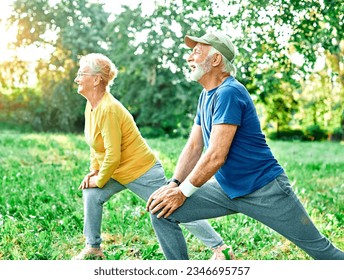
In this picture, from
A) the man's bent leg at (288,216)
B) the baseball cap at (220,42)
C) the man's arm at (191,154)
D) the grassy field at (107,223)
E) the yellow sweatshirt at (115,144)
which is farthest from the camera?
the grassy field at (107,223)

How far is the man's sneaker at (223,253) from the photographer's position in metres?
4.00

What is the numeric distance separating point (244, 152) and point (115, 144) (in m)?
1.07

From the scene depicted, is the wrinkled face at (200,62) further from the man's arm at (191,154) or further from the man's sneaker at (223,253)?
the man's sneaker at (223,253)

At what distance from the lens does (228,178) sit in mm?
3348

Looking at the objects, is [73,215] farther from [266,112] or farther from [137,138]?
[266,112]

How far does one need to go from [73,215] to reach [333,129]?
83.9 ft

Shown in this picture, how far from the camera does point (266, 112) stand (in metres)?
28.5

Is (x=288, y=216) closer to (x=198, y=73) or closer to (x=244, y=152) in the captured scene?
(x=244, y=152)

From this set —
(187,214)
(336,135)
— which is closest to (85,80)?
(187,214)

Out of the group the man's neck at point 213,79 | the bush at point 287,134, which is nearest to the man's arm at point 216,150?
the man's neck at point 213,79

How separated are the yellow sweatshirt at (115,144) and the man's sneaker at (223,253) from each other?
0.80 meters

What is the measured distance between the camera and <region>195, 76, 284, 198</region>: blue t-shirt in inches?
128

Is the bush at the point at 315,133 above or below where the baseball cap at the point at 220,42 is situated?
below
